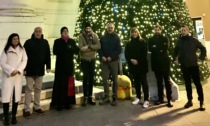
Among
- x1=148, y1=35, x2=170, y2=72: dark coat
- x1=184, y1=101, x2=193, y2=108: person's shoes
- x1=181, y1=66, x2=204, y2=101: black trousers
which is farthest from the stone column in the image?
x1=184, y1=101, x2=193, y2=108: person's shoes

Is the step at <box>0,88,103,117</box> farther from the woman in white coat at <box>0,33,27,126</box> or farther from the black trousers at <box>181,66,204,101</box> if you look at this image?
the black trousers at <box>181,66,204,101</box>

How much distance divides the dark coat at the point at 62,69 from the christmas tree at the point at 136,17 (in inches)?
78.0

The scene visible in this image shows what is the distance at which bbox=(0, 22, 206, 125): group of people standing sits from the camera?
16.5 feet

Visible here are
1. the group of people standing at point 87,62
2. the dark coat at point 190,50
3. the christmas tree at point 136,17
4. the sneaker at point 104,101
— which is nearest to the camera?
the group of people standing at point 87,62

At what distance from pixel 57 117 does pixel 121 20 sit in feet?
11.6

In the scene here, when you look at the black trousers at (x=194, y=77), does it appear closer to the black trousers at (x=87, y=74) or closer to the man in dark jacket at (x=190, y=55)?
the man in dark jacket at (x=190, y=55)

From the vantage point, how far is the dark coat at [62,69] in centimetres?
573

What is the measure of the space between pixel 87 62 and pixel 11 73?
1.79 m

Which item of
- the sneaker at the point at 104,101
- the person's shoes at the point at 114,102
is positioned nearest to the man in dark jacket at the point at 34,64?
the sneaker at the point at 104,101

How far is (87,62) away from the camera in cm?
608

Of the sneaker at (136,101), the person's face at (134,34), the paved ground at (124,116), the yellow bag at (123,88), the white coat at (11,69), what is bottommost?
the paved ground at (124,116)

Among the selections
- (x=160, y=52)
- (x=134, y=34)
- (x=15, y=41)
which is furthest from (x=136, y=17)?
(x=15, y=41)

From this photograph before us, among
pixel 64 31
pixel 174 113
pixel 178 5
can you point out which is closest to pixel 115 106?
pixel 174 113

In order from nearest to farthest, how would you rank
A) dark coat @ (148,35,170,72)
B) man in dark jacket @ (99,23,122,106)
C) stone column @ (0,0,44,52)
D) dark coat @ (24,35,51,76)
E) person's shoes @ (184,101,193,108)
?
dark coat @ (24,35,51,76), person's shoes @ (184,101,193,108), dark coat @ (148,35,170,72), man in dark jacket @ (99,23,122,106), stone column @ (0,0,44,52)
